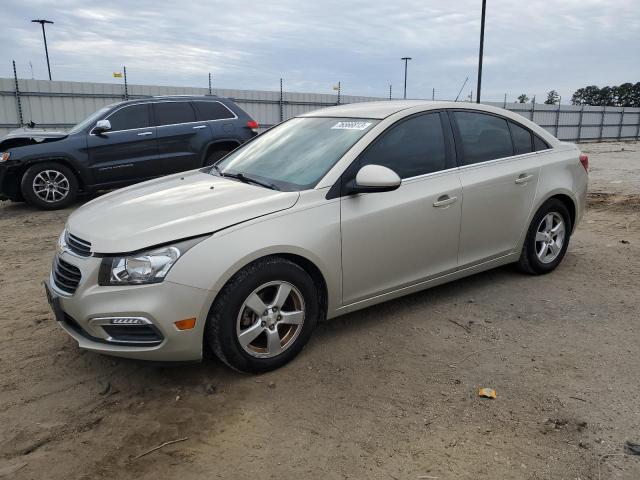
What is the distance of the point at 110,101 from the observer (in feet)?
57.9

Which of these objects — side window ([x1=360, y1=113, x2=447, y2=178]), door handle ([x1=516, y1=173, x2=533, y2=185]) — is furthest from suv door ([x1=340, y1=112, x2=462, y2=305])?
door handle ([x1=516, y1=173, x2=533, y2=185])

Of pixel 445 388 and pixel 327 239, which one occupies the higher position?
pixel 327 239

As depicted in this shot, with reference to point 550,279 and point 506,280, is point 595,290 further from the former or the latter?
point 506,280

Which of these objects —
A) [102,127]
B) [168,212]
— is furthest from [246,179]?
[102,127]

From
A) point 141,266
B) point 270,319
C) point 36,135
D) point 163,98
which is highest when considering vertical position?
point 163,98

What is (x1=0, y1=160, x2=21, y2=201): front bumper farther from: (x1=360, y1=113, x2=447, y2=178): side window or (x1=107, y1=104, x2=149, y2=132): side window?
(x1=360, y1=113, x2=447, y2=178): side window

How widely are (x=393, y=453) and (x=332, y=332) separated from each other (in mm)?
1420

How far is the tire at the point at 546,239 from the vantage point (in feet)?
15.6

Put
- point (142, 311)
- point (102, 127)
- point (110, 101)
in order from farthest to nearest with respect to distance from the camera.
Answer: point (110, 101) < point (102, 127) < point (142, 311)

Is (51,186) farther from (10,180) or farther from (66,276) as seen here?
(66,276)

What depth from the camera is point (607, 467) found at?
7.91ft

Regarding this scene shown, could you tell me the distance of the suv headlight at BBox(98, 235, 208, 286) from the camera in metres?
2.86

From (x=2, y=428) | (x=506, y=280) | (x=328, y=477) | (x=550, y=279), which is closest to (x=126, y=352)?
(x=2, y=428)

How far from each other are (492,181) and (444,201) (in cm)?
60
